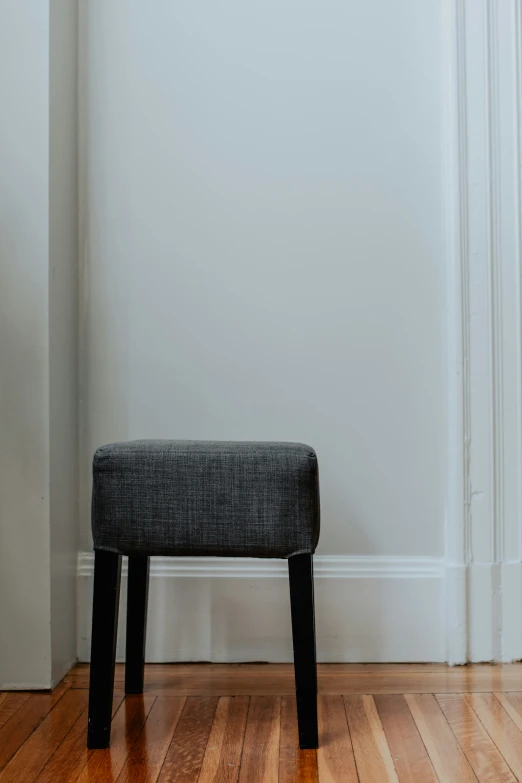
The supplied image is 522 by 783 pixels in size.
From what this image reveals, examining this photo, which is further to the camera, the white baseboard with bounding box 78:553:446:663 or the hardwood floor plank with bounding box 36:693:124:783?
the white baseboard with bounding box 78:553:446:663

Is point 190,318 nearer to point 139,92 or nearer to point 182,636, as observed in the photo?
point 139,92

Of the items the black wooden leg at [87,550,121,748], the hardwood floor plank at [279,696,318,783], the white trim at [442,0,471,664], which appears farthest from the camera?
the white trim at [442,0,471,664]

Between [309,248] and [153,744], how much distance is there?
3.63ft

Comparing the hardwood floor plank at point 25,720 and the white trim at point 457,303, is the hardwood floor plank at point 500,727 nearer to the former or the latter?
the white trim at point 457,303

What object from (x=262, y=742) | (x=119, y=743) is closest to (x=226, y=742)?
(x=262, y=742)

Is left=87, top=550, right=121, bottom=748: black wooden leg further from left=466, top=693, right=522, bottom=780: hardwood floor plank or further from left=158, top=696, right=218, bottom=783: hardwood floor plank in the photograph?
left=466, top=693, right=522, bottom=780: hardwood floor plank

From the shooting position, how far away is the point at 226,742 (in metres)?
1.25

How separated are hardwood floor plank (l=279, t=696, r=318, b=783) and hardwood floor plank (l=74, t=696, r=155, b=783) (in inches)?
10.2

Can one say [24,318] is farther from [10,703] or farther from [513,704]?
[513,704]

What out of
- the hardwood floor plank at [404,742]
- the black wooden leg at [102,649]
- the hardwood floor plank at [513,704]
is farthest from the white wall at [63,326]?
the hardwood floor plank at [513,704]

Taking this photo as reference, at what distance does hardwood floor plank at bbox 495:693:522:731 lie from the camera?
1.33 m

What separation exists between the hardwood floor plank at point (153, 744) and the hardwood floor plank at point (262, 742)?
136mm

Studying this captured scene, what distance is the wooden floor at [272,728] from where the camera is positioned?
1142 millimetres

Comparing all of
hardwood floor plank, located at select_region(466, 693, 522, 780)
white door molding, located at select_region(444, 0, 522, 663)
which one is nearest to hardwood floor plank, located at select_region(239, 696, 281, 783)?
hardwood floor plank, located at select_region(466, 693, 522, 780)
